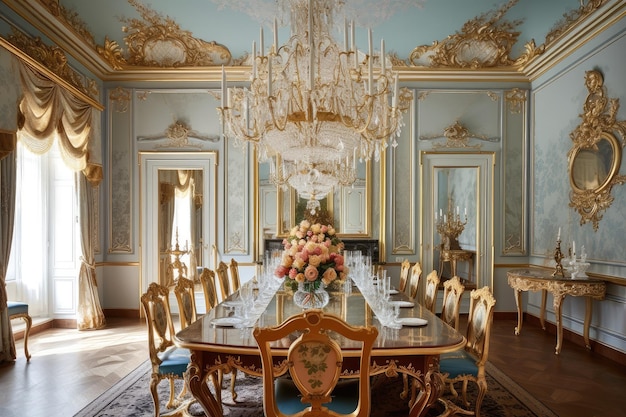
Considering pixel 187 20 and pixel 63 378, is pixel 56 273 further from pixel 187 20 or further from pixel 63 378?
pixel 187 20

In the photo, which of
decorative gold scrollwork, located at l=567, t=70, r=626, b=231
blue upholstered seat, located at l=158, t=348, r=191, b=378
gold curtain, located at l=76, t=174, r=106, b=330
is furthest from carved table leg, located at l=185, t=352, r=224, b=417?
decorative gold scrollwork, located at l=567, t=70, r=626, b=231

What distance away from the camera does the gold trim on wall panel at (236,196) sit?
7.38 metres

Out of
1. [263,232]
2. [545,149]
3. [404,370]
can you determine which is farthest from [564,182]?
[404,370]

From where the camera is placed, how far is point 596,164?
551 centimetres

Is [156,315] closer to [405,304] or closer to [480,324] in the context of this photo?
[405,304]

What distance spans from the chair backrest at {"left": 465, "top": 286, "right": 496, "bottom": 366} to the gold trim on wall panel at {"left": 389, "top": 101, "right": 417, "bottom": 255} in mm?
4040

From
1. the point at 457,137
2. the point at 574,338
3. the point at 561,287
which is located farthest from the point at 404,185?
the point at 574,338

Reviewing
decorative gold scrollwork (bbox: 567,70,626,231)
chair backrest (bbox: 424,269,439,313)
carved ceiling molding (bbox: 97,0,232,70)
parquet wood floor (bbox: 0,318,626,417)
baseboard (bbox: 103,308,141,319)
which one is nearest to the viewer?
parquet wood floor (bbox: 0,318,626,417)

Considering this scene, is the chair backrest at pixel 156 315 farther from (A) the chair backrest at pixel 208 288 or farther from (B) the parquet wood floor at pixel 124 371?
(B) the parquet wood floor at pixel 124 371

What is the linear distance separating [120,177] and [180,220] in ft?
3.60

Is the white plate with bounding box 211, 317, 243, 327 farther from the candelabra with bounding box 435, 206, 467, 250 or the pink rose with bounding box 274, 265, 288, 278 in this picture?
the candelabra with bounding box 435, 206, 467, 250

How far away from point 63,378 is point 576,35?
6.57 m

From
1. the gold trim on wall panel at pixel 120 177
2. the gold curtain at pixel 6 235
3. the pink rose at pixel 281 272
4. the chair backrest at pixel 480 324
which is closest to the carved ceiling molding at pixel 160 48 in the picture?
the gold trim on wall panel at pixel 120 177

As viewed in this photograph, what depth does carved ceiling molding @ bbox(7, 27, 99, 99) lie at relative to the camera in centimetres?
493
